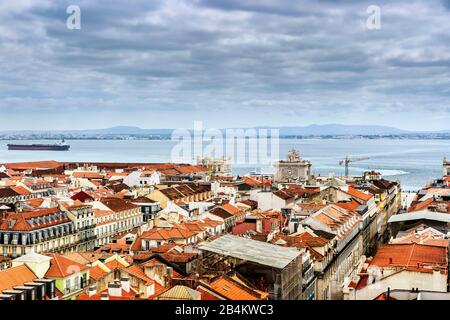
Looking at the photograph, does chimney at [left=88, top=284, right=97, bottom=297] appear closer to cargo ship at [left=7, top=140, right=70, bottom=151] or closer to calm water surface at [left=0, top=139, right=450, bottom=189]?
calm water surface at [left=0, top=139, right=450, bottom=189]

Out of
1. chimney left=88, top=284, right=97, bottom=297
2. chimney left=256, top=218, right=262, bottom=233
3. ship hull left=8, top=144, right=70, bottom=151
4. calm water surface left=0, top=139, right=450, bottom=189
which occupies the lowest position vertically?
calm water surface left=0, top=139, right=450, bottom=189

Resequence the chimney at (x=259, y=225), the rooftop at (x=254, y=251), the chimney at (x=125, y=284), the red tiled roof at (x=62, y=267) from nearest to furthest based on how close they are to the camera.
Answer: the chimney at (x=125, y=284), the rooftop at (x=254, y=251), the red tiled roof at (x=62, y=267), the chimney at (x=259, y=225)

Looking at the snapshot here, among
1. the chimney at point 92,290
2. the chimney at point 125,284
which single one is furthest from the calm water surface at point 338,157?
the chimney at point 125,284

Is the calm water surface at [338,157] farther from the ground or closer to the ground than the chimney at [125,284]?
closer to the ground

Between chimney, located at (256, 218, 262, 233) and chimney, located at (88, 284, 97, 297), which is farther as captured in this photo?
chimney, located at (256, 218, 262, 233)

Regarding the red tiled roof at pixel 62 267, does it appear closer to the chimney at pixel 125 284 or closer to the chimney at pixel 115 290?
the chimney at pixel 125 284

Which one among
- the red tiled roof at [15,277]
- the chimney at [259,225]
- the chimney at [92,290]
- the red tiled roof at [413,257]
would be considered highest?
the red tiled roof at [413,257]

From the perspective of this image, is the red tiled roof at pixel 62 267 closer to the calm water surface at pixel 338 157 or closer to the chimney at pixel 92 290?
the chimney at pixel 92 290

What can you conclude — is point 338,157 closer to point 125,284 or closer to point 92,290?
point 92,290

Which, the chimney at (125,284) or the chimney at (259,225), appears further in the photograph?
the chimney at (259,225)

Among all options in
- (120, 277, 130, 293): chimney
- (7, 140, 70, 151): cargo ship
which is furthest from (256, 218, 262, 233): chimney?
(7, 140, 70, 151): cargo ship

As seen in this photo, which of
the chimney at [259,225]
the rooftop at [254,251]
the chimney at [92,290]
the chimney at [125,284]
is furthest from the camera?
the chimney at [259,225]

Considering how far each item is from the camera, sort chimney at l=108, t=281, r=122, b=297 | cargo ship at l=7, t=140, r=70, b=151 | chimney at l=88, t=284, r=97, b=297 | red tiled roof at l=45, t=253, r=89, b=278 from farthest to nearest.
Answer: cargo ship at l=7, t=140, r=70, b=151
red tiled roof at l=45, t=253, r=89, b=278
chimney at l=88, t=284, r=97, b=297
chimney at l=108, t=281, r=122, b=297

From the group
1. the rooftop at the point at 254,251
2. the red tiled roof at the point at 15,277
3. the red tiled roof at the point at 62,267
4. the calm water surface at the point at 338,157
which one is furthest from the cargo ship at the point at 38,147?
the rooftop at the point at 254,251
